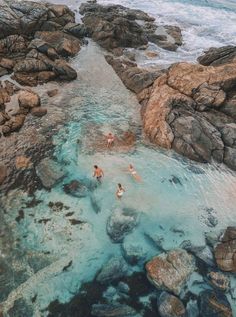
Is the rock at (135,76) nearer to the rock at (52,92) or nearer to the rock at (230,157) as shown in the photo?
the rock at (52,92)

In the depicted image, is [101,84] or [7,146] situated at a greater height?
[101,84]

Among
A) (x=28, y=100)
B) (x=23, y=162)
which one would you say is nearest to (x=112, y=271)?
(x=23, y=162)

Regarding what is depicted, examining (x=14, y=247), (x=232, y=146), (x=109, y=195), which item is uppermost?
(x=232, y=146)

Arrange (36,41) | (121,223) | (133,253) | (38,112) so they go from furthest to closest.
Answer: (36,41), (38,112), (121,223), (133,253)

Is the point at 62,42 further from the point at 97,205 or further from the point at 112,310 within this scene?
the point at 112,310

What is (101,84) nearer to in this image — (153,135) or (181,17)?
(153,135)

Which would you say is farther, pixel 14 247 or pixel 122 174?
pixel 122 174

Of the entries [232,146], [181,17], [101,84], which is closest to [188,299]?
[232,146]

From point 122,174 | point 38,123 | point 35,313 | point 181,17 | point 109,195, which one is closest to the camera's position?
point 35,313
